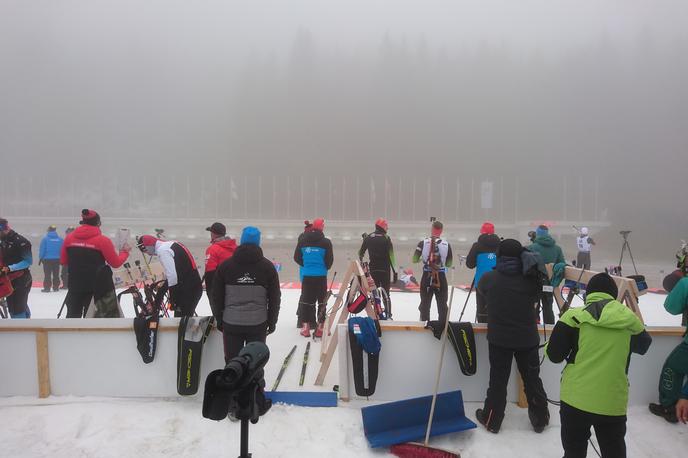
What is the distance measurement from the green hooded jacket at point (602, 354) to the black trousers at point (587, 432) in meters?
0.05

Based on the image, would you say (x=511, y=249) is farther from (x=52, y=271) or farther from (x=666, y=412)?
(x=52, y=271)

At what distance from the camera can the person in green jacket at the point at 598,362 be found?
1.94m

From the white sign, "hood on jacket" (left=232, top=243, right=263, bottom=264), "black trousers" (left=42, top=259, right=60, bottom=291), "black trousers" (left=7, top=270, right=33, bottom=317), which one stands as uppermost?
the white sign

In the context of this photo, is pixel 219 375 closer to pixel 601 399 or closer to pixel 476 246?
pixel 601 399

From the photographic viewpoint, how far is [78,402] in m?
3.17

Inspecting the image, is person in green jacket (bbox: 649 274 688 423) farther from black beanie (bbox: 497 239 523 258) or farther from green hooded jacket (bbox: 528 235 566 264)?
green hooded jacket (bbox: 528 235 566 264)

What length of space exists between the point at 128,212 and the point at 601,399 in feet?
202

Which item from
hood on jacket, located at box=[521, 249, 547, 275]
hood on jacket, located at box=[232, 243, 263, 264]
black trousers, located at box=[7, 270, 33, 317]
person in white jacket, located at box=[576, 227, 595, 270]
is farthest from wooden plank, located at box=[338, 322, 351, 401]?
person in white jacket, located at box=[576, 227, 595, 270]

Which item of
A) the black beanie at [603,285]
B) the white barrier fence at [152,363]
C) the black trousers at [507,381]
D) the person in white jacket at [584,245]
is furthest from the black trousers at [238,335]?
the person in white jacket at [584,245]

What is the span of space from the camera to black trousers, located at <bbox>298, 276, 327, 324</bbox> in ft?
11.1

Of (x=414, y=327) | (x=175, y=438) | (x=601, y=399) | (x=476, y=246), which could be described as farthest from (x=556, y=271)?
(x=175, y=438)

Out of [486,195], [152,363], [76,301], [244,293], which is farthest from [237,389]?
[486,195]

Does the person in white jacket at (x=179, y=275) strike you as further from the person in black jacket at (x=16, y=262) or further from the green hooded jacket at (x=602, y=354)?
the green hooded jacket at (x=602, y=354)

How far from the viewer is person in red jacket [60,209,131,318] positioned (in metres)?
3.86
